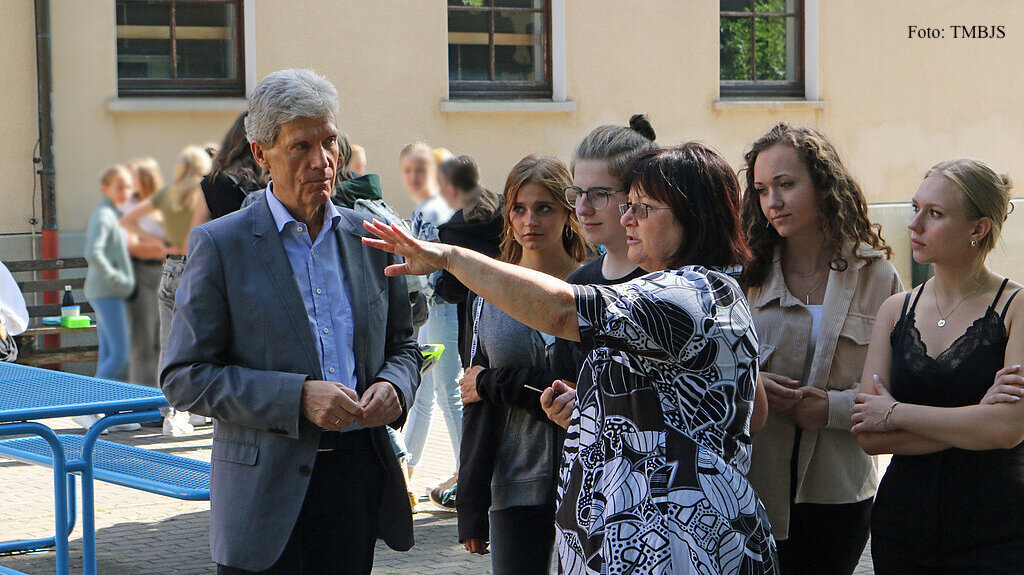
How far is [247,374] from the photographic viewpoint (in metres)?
2.66

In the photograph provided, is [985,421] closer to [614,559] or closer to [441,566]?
[614,559]

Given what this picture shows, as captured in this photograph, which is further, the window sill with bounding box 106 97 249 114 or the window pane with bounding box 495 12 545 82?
Result: the window pane with bounding box 495 12 545 82

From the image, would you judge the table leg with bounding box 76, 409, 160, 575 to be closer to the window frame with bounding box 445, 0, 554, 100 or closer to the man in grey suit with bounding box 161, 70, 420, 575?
the man in grey suit with bounding box 161, 70, 420, 575

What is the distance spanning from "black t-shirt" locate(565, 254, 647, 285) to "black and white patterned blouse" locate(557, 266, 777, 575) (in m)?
0.74

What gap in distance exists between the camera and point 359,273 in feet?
9.43

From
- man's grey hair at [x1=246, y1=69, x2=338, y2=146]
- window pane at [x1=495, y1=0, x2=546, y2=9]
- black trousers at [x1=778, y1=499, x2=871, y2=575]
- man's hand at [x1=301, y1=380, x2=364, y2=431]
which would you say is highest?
window pane at [x1=495, y1=0, x2=546, y2=9]

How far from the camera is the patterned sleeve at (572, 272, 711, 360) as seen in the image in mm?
2129

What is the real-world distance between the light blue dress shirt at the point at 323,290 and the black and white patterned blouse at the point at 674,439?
2.40 feet

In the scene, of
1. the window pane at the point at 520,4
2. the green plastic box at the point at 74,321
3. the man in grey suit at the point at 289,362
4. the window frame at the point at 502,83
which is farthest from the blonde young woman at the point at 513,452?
the window pane at the point at 520,4

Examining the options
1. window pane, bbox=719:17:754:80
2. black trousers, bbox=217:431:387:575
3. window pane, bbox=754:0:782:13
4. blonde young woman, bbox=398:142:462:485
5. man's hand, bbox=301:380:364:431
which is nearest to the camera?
man's hand, bbox=301:380:364:431

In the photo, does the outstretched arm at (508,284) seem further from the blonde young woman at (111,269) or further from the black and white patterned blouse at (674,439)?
the blonde young woman at (111,269)

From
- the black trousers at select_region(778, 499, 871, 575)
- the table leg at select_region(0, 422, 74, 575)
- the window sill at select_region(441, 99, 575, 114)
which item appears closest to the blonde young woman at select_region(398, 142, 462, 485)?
the table leg at select_region(0, 422, 74, 575)

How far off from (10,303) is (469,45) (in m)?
8.92

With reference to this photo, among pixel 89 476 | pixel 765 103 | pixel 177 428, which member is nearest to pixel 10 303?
pixel 89 476
